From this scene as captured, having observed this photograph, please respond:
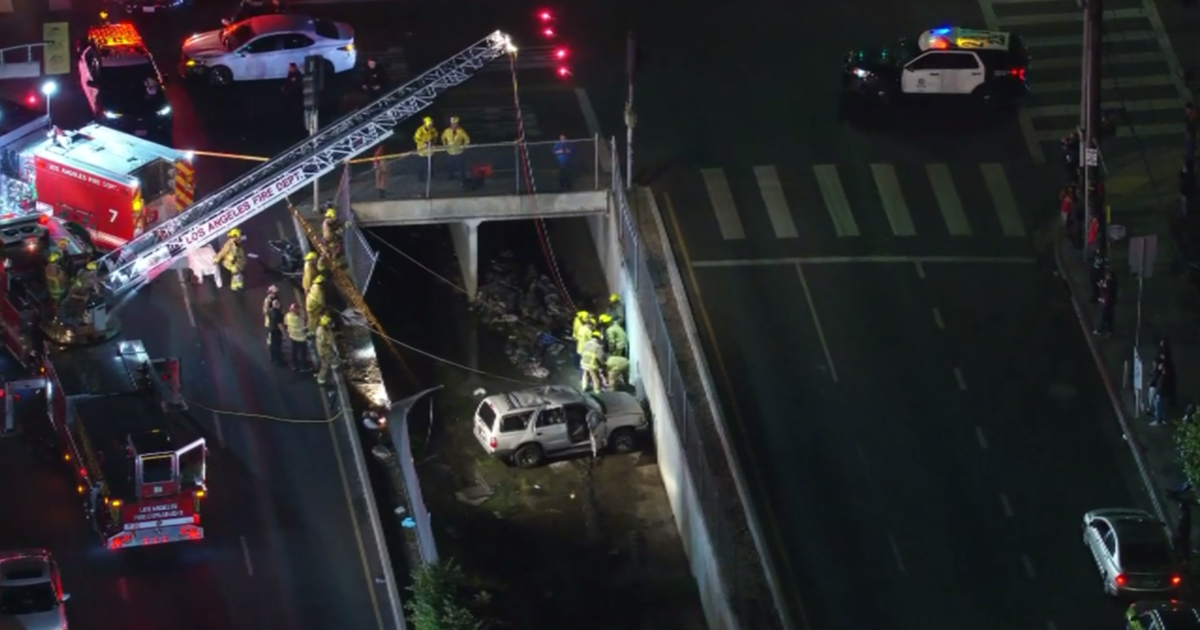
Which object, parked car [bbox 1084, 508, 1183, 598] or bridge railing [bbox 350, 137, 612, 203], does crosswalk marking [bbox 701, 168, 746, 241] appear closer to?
bridge railing [bbox 350, 137, 612, 203]

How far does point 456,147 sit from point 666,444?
8.84 metres

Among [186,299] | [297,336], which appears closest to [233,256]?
[186,299]

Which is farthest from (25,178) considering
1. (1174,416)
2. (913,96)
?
(1174,416)

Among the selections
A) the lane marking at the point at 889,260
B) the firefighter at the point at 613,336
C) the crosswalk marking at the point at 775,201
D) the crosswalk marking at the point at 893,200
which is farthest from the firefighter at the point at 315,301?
the crosswalk marking at the point at 893,200

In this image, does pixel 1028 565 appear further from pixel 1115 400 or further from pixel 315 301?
pixel 315 301

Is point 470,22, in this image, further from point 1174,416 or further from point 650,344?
point 1174,416

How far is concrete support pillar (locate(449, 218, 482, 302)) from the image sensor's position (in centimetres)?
5881

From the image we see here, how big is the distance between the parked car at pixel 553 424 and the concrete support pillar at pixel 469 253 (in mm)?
5634

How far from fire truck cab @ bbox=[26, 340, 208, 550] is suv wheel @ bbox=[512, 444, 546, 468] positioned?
6.31 metres

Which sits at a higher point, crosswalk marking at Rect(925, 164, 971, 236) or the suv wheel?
crosswalk marking at Rect(925, 164, 971, 236)

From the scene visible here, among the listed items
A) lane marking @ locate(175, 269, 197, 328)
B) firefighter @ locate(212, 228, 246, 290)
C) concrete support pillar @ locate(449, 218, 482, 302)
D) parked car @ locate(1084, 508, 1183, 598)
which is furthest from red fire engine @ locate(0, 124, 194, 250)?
parked car @ locate(1084, 508, 1183, 598)

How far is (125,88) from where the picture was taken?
60.7 m

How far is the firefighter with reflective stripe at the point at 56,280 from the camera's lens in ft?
176

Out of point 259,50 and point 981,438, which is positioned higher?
point 259,50
